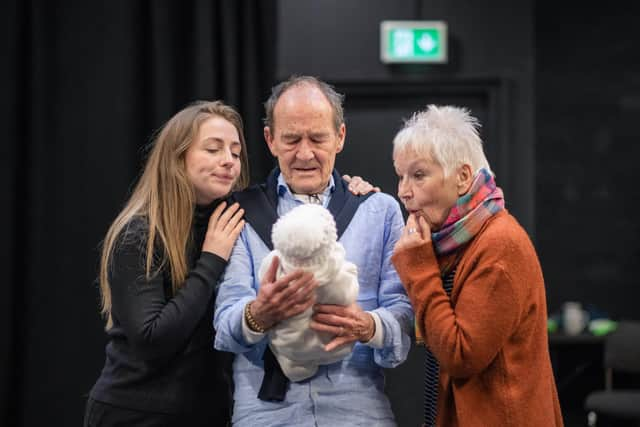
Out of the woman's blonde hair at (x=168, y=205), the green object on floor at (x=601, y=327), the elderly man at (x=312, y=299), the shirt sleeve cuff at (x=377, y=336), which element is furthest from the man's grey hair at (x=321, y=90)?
the green object on floor at (x=601, y=327)

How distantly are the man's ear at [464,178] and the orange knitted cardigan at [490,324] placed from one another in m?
0.10

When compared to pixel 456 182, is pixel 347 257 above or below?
below

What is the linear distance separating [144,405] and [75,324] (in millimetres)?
1966

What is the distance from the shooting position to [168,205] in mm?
2312

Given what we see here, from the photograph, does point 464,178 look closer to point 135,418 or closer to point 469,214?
point 469,214

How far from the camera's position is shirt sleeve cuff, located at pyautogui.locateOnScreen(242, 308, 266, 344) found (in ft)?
6.23

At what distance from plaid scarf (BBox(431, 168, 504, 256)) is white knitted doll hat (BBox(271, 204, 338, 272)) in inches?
10.9

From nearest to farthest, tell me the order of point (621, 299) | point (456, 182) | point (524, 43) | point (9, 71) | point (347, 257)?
1. point (456, 182)
2. point (347, 257)
3. point (9, 71)
4. point (524, 43)
5. point (621, 299)

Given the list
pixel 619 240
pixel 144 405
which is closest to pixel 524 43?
pixel 619 240

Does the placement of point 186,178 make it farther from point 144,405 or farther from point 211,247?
point 144,405

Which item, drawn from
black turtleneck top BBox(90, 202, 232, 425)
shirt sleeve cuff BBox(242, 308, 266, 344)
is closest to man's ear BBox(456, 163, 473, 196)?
shirt sleeve cuff BBox(242, 308, 266, 344)

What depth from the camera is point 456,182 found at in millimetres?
1896

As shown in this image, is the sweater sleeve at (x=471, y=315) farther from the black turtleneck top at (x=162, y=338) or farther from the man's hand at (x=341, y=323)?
the black turtleneck top at (x=162, y=338)

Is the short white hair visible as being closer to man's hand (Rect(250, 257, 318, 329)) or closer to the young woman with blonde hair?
man's hand (Rect(250, 257, 318, 329))
